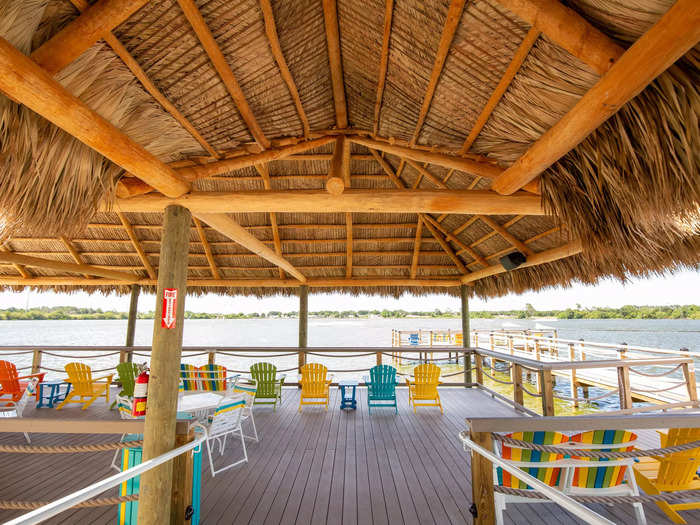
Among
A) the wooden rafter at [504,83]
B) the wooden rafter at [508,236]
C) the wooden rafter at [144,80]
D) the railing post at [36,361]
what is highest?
the wooden rafter at [144,80]

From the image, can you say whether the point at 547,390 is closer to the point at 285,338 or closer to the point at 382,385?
the point at 382,385

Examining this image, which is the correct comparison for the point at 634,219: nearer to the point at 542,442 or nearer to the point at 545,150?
the point at 545,150

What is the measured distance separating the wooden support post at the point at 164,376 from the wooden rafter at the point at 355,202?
283 mm

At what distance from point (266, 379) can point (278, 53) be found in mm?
5020

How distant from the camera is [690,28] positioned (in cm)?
132

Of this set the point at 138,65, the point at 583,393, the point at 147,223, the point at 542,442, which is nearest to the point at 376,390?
the point at 542,442

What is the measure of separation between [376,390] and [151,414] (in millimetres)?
3621

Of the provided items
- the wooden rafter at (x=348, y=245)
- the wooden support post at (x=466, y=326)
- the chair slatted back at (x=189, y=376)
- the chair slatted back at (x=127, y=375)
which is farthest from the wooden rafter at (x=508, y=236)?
the chair slatted back at (x=127, y=375)

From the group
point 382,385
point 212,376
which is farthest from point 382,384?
point 212,376

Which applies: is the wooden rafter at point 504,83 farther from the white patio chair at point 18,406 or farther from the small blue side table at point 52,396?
the small blue side table at point 52,396

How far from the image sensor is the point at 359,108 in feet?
13.4

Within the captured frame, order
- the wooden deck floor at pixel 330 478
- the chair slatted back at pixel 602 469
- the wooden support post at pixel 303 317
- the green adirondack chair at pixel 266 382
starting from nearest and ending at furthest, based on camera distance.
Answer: the chair slatted back at pixel 602 469
the wooden deck floor at pixel 330 478
the green adirondack chair at pixel 266 382
the wooden support post at pixel 303 317

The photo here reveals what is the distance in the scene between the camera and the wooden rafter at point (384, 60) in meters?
2.56

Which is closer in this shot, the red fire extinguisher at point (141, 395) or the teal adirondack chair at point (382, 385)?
the red fire extinguisher at point (141, 395)
